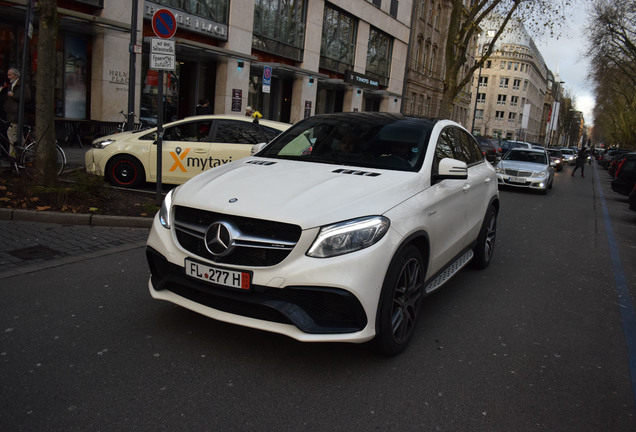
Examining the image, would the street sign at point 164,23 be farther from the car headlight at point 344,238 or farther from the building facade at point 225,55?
the car headlight at point 344,238

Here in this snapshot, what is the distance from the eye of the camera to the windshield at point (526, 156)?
710 inches

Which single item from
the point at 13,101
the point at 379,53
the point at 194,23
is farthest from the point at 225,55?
the point at 379,53

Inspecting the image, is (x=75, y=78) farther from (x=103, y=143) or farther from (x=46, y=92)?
(x=46, y=92)

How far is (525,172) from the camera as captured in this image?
1655 cm

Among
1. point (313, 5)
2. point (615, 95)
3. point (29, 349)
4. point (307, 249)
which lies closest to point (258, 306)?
point (307, 249)

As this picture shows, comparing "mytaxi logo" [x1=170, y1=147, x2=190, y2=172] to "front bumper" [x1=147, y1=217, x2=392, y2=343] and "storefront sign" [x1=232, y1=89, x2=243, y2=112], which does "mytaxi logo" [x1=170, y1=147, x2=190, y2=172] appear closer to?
"front bumper" [x1=147, y1=217, x2=392, y2=343]

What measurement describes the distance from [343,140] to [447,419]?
252 cm

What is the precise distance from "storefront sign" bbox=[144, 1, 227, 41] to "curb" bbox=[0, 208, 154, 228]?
11.9 meters

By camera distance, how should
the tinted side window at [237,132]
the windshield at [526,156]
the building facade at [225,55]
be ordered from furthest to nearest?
the windshield at [526,156] → the building facade at [225,55] → the tinted side window at [237,132]

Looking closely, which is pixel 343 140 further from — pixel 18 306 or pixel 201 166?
pixel 201 166

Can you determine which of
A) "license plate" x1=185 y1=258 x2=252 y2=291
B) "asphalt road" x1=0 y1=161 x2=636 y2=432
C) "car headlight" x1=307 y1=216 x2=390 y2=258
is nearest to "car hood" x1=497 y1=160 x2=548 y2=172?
"asphalt road" x1=0 y1=161 x2=636 y2=432

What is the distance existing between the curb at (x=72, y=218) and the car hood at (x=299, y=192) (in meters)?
3.35

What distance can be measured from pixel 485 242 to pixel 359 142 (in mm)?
2325

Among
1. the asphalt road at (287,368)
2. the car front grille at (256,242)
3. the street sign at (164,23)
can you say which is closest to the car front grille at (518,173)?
the asphalt road at (287,368)
